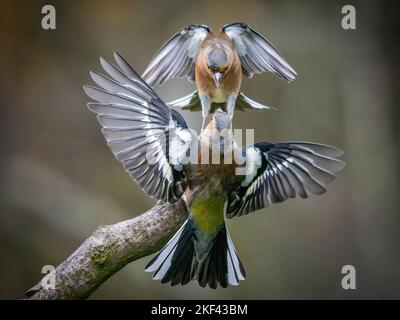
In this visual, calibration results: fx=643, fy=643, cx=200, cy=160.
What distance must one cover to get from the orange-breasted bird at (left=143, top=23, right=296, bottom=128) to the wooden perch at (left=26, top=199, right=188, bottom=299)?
0.54 meters

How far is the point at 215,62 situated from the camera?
269 cm

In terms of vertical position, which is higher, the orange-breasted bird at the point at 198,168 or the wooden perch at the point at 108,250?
the orange-breasted bird at the point at 198,168

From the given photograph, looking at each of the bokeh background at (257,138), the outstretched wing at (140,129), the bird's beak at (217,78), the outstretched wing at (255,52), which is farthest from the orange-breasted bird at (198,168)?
the bokeh background at (257,138)

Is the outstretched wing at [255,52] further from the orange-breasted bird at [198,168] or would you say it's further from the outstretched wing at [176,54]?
the orange-breasted bird at [198,168]

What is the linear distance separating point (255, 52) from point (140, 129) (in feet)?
3.10

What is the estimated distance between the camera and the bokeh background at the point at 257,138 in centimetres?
470

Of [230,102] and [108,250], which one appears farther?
[230,102]

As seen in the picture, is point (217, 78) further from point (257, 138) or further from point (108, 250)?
point (257, 138)

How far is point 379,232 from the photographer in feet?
15.4

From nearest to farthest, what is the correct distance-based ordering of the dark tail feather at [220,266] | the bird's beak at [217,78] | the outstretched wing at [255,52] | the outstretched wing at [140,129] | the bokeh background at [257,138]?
the outstretched wing at [140,129], the dark tail feather at [220,266], the bird's beak at [217,78], the outstretched wing at [255,52], the bokeh background at [257,138]

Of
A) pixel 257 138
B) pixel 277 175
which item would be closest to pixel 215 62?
pixel 277 175

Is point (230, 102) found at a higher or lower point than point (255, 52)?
lower

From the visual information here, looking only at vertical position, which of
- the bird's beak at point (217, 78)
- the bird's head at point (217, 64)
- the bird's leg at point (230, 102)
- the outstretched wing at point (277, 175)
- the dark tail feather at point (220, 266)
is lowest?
the dark tail feather at point (220, 266)

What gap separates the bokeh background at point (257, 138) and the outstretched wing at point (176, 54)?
1445 mm
